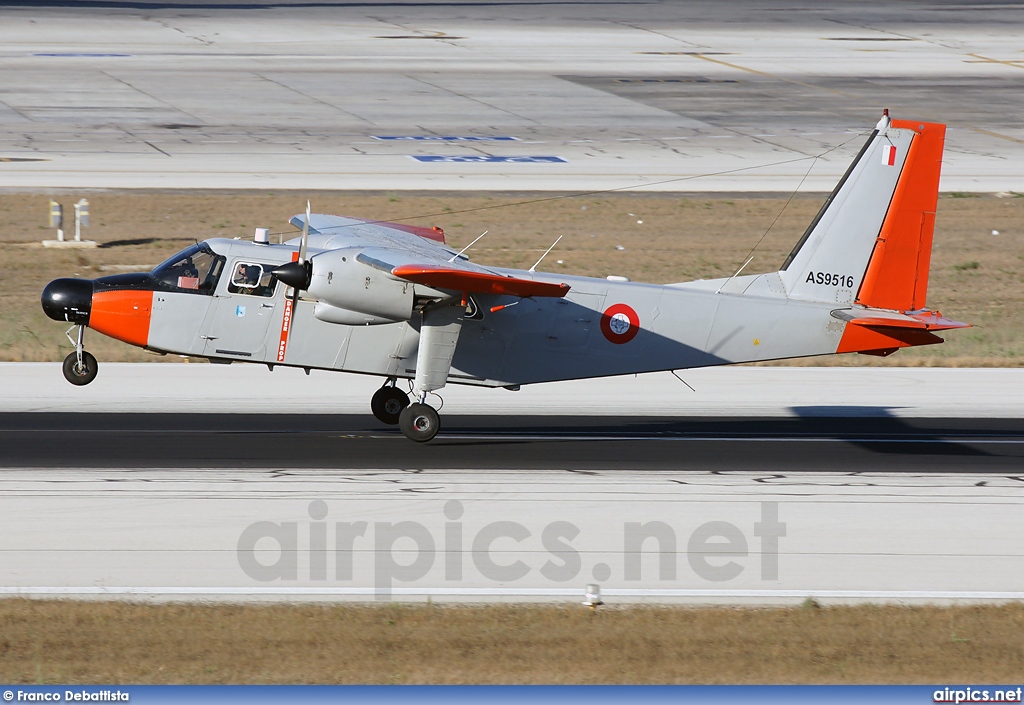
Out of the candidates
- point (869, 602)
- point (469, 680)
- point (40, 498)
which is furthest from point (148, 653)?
point (869, 602)

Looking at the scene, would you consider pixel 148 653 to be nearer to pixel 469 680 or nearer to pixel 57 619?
pixel 57 619

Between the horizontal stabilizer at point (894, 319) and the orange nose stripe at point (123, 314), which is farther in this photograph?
the horizontal stabilizer at point (894, 319)

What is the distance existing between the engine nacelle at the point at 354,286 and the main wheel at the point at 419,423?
5.90ft

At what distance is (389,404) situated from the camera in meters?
21.4

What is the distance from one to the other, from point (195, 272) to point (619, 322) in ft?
23.4

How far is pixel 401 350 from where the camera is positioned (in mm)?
20297

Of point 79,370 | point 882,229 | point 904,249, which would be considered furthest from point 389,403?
point 904,249

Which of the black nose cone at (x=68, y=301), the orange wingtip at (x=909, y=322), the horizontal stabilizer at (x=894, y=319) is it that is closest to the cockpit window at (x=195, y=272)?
the black nose cone at (x=68, y=301)

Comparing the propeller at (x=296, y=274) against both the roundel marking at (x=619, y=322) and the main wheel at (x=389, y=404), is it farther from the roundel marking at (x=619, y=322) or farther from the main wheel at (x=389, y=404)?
the roundel marking at (x=619, y=322)

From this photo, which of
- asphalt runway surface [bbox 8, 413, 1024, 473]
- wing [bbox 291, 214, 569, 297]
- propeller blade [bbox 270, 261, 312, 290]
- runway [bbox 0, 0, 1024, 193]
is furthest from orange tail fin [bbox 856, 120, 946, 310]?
runway [bbox 0, 0, 1024, 193]

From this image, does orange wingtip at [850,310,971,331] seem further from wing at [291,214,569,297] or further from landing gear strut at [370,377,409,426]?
landing gear strut at [370,377,409,426]

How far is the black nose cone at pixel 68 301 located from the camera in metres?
19.0

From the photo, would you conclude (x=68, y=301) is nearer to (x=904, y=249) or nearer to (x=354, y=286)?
(x=354, y=286)

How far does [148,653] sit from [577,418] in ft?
41.4
